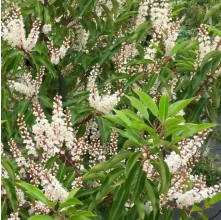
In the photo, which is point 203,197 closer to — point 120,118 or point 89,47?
point 120,118

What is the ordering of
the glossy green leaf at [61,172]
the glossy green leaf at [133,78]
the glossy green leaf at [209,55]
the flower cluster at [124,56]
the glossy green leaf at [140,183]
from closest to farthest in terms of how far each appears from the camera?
the glossy green leaf at [140,183], the glossy green leaf at [61,172], the glossy green leaf at [209,55], the glossy green leaf at [133,78], the flower cluster at [124,56]

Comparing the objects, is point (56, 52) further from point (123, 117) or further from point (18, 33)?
point (123, 117)

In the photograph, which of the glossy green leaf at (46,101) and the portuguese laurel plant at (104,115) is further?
the glossy green leaf at (46,101)

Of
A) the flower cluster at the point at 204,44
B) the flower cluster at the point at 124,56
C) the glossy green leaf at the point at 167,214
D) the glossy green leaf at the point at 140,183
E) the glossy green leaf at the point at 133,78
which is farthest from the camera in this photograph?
the flower cluster at the point at 124,56

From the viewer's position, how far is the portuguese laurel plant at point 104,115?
1663 millimetres

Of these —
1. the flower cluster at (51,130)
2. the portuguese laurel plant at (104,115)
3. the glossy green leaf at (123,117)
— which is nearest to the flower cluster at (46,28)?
the portuguese laurel plant at (104,115)

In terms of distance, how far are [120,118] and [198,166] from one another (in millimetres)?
2833

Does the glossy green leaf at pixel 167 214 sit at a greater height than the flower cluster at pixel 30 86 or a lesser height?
lesser

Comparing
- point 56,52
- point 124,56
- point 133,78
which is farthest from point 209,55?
point 56,52

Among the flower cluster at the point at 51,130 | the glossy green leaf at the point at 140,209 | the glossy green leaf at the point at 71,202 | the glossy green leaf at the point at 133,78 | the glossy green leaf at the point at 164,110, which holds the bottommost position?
the glossy green leaf at the point at 140,209

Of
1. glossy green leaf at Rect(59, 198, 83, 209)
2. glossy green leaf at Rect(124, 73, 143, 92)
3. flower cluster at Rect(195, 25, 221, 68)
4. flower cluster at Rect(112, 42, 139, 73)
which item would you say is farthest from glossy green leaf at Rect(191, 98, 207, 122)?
glossy green leaf at Rect(59, 198, 83, 209)

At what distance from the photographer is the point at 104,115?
69.1 inches

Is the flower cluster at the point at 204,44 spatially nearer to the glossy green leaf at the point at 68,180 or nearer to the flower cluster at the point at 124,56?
the flower cluster at the point at 124,56

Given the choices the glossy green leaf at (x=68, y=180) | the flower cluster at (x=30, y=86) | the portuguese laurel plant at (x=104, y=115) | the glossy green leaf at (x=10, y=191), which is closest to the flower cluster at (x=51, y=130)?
the portuguese laurel plant at (x=104, y=115)
